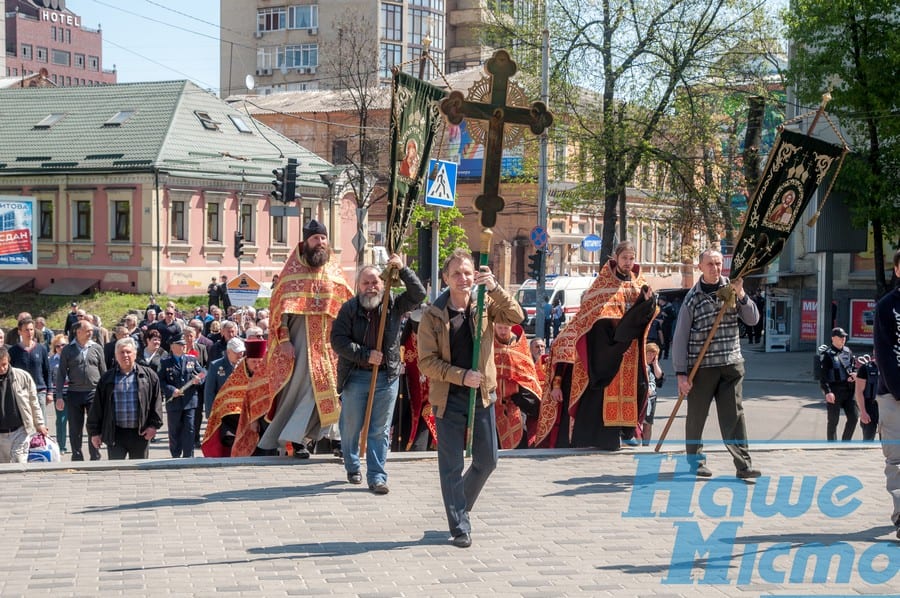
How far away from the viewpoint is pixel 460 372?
25.8 ft

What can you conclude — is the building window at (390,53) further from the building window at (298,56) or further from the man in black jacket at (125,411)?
the man in black jacket at (125,411)

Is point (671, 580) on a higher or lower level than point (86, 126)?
lower

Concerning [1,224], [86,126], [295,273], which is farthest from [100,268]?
[295,273]

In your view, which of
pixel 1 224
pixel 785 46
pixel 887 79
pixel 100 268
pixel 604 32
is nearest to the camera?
pixel 887 79

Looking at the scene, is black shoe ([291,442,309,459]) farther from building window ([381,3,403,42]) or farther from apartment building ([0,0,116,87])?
apartment building ([0,0,116,87])

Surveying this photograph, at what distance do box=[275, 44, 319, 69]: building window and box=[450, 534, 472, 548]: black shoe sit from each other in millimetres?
76609

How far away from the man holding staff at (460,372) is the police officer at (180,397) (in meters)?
6.57

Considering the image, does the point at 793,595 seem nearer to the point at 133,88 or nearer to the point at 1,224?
the point at 1,224

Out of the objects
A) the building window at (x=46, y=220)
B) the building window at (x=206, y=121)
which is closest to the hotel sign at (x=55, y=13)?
the building window at (x=206, y=121)

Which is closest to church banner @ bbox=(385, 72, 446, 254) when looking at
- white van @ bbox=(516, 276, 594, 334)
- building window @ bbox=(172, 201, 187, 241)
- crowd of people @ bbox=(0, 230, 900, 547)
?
crowd of people @ bbox=(0, 230, 900, 547)

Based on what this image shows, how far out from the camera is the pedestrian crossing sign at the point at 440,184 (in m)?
15.3

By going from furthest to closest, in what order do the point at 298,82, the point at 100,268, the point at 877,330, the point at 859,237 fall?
1. the point at 298,82
2. the point at 100,268
3. the point at 859,237
4. the point at 877,330

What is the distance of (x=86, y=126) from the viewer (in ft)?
156

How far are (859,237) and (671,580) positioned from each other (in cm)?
2348
